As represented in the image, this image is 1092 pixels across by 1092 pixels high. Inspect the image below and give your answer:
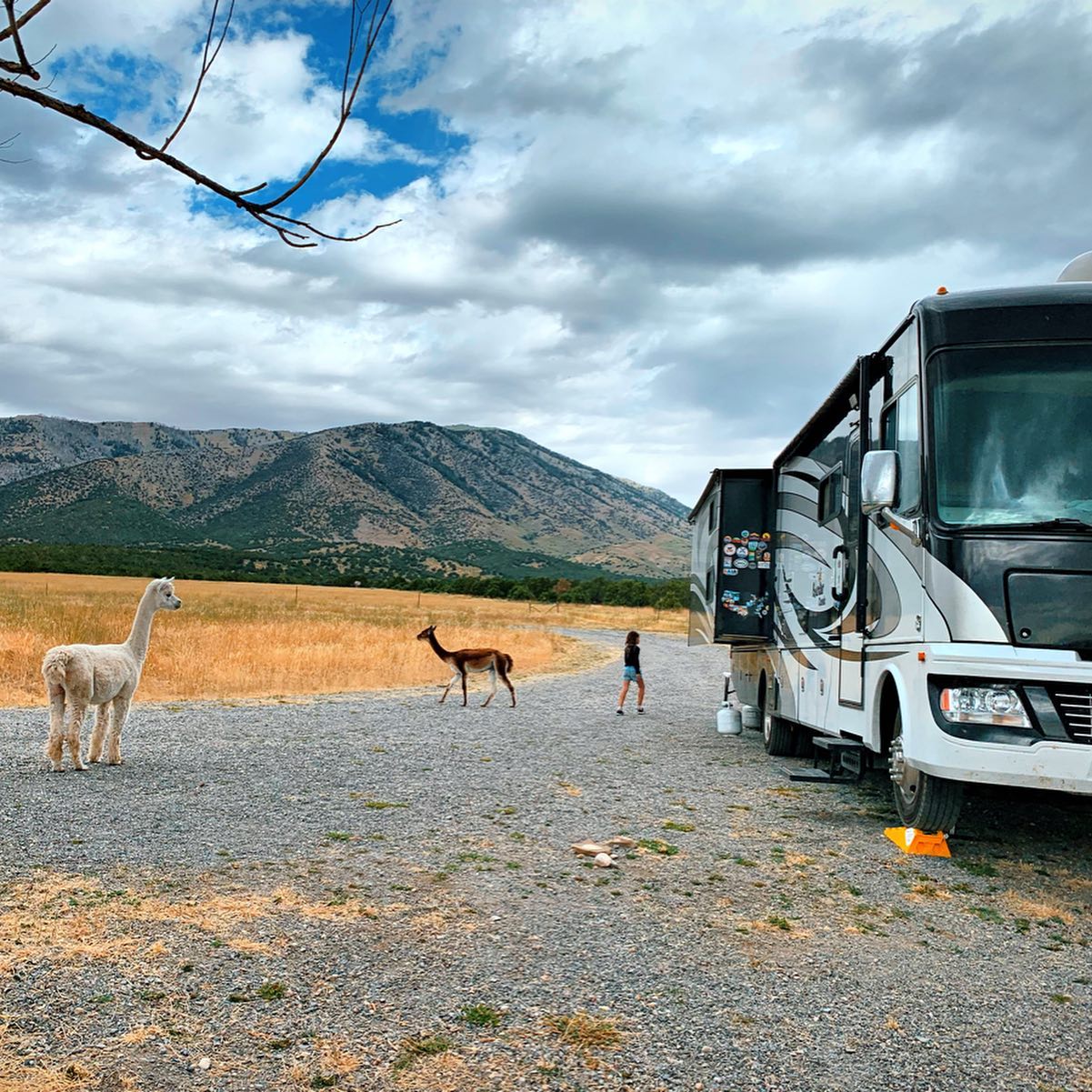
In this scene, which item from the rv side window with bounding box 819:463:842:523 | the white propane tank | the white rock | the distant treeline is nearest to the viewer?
the white rock

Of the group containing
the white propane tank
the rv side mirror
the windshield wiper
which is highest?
the rv side mirror

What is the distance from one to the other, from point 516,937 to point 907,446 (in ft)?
14.9

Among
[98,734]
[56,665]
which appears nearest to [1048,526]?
[56,665]

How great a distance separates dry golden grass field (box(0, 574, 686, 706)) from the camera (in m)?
18.8

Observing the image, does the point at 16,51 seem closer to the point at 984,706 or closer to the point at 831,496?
the point at 984,706

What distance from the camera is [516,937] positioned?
5.48 meters

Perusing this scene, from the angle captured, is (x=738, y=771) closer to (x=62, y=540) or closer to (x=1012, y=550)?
(x=1012, y=550)

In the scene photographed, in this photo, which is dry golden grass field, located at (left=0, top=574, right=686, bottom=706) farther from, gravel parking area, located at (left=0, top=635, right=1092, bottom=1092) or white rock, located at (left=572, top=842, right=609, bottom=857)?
white rock, located at (left=572, top=842, right=609, bottom=857)

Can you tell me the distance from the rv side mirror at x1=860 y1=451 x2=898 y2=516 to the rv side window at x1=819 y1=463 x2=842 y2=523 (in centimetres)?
223

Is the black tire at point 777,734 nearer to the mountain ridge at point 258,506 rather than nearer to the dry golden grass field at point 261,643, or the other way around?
the dry golden grass field at point 261,643

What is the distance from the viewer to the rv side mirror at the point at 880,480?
24.8 feet

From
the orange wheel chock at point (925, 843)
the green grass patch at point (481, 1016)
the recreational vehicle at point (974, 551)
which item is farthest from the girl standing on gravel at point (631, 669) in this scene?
the green grass patch at point (481, 1016)

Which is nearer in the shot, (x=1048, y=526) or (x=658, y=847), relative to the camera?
(x=1048, y=526)

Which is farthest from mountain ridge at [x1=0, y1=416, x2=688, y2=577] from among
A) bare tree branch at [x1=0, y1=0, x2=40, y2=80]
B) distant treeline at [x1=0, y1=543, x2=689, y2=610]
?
bare tree branch at [x1=0, y1=0, x2=40, y2=80]
